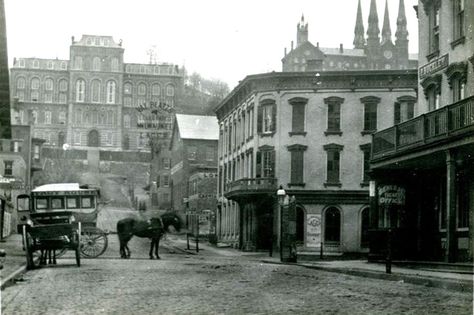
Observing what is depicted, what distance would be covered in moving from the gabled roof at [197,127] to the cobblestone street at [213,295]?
57.8m

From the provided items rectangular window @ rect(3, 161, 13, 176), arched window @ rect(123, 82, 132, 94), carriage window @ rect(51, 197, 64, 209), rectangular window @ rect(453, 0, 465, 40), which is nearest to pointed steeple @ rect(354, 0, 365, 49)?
arched window @ rect(123, 82, 132, 94)

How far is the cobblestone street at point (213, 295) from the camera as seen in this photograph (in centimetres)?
1028

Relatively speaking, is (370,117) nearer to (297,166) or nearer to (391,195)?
(297,166)

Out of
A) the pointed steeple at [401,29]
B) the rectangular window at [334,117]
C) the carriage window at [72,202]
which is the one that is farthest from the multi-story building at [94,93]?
the carriage window at [72,202]

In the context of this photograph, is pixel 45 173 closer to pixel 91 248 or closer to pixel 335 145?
pixel 335 145

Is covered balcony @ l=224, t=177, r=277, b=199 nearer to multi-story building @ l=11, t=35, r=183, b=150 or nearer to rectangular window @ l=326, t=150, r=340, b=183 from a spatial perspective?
rectangular window @ l=326, t=150, r=340, b=183

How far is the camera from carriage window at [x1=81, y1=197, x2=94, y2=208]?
29.2 metres

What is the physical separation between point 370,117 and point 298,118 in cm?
424

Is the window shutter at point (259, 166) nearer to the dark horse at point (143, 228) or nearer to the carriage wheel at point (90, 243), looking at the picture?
the dark horse at point (143, 228)

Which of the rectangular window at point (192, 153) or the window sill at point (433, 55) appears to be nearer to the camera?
the window sill at point (433, 55)

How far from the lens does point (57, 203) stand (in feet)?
91.1

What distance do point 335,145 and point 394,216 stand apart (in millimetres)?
17516

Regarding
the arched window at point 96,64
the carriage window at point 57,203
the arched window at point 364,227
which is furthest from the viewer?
the arched window at point 96,64

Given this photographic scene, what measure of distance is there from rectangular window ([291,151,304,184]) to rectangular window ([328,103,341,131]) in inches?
94.2
